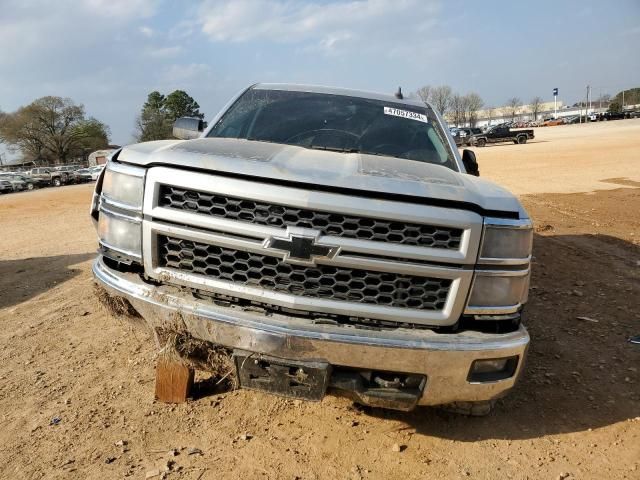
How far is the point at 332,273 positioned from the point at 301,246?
0.20 metres

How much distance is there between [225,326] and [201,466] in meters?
0.77

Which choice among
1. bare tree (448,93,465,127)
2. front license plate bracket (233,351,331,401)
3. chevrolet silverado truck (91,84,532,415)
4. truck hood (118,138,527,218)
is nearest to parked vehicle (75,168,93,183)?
truck hood (118,138,527,218)

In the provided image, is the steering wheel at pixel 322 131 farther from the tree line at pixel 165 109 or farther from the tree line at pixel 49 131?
the tree line at pixel 49 131

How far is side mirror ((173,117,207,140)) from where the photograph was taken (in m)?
4.02

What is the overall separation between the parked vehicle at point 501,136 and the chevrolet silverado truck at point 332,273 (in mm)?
42205

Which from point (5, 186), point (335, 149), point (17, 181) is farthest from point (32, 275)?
point (17, 181)

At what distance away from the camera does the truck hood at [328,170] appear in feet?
7.42

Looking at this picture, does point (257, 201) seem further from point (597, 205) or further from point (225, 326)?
point (597, 205)

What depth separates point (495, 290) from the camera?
232cm

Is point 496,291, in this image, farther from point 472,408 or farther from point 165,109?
point 165,109

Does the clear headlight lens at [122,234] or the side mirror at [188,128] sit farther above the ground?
the side mirror at [188,128]

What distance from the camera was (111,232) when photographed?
2.56 m

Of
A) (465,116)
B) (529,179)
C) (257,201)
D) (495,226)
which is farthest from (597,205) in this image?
(465,116)

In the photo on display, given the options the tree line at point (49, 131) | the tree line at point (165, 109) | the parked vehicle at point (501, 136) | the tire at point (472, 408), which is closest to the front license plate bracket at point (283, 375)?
the tire at point (472, 408)
